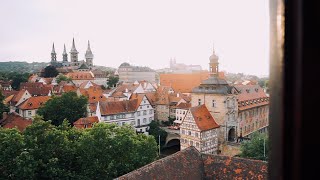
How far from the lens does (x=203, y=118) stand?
33.7 meters

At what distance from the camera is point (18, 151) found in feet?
64.6

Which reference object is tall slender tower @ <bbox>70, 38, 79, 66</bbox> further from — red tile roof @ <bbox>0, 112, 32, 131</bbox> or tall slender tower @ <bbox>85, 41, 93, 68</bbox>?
red tile roof @ <bbox>0, 112, 32, 131</bbox>

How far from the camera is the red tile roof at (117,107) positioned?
39406 millimetres

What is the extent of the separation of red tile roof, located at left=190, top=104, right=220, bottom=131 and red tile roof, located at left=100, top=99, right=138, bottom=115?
10.9m

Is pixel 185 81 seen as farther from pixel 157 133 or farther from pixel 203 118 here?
pixel 203 118

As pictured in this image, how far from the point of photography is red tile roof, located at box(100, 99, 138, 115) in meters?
39.4

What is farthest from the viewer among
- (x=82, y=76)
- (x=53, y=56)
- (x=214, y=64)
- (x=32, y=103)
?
(x=53, y=56)

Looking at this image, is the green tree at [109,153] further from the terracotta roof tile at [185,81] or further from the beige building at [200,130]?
the terracotta roof tile at [185,81]

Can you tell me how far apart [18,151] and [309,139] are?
21.3m

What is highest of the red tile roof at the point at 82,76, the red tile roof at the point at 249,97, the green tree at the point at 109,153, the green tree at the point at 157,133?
the red tile roof at the point at 82,76

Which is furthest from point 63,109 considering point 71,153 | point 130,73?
point 130,73

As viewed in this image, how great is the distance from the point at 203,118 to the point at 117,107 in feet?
39.7

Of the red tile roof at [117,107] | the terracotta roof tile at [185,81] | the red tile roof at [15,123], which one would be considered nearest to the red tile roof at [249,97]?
the red tile roof at [117,107]

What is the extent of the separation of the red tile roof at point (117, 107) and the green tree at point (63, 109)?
5.06 meters
